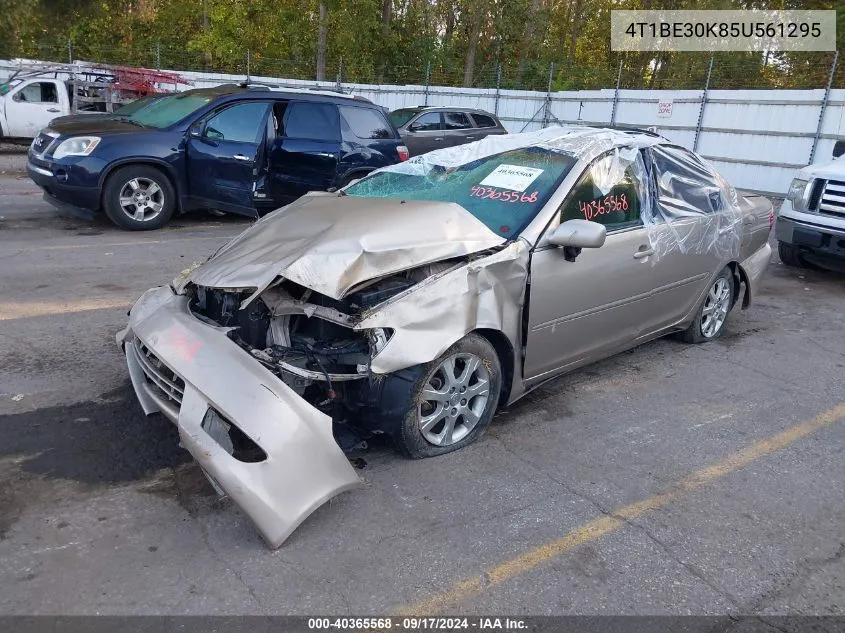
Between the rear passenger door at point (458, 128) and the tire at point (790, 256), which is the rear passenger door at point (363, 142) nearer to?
the rear passenger door at point (458, 128)

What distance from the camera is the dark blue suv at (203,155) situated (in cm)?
831

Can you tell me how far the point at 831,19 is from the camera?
78.3 ft

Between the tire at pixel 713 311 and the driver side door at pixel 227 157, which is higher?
the driver side door at pixel 227 157

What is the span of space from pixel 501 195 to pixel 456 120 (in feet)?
38.5

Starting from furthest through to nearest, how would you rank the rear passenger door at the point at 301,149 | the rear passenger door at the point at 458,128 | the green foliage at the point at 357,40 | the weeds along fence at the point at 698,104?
the green foliage at the point at 357,40
the rear passenger door at the point at 458,128
the weeds along fence at the point at 698,104
the rear passenger door at the point at 301,149

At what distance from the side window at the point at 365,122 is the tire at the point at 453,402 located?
6807mm

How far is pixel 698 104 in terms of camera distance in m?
17.2

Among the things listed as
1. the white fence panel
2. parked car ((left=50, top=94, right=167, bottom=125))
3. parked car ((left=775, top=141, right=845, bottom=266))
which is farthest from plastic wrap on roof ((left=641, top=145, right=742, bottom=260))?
parked car ((left=50, top=94, right=167, bottom=125))

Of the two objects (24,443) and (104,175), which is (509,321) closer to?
(24,443)

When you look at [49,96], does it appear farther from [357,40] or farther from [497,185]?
[357,40]

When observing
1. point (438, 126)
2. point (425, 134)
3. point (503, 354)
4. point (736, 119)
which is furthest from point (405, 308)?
point (736, 119)

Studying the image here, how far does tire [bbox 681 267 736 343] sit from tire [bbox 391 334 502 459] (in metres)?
2.52

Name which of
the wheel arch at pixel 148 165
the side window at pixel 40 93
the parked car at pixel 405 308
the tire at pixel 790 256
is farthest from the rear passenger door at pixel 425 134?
the parked car at pixel 405 308

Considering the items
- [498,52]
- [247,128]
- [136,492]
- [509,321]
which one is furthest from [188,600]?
[498,52]
